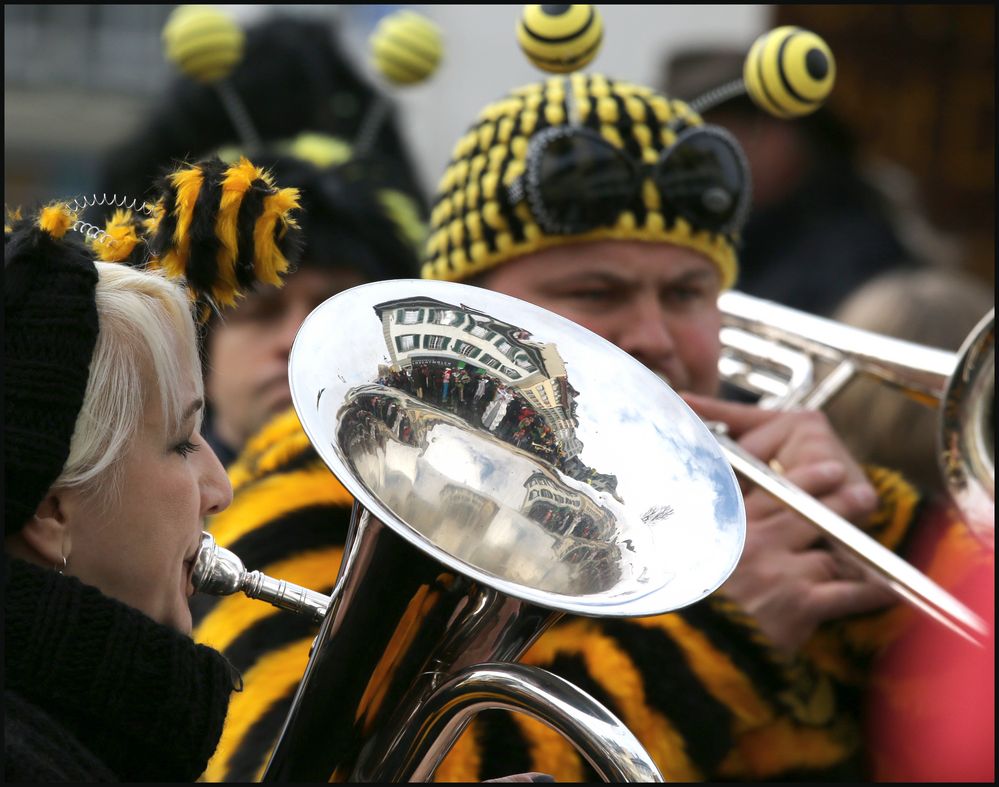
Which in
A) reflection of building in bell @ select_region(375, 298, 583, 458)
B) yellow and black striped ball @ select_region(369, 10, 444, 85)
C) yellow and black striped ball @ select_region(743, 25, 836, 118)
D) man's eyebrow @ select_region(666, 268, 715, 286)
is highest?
yellow and black striped ball @ select_region(743, 25, 836, 118)

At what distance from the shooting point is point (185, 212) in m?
1.78

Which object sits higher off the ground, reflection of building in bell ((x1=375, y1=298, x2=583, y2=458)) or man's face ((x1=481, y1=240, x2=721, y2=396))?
reflection of building in bell ((x1=375, y1=298, x2=583, y2=458))

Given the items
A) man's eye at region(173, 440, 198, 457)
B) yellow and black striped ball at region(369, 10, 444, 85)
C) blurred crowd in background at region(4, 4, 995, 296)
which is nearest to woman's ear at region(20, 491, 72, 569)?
man's eye at region(173, 440, 198, 457)

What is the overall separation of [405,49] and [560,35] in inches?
35.5

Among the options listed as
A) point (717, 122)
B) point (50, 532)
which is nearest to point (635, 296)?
point (50, 532)

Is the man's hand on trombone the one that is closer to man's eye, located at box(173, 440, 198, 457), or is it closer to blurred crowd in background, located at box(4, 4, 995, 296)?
man's eye, located at box(173, 440, 198, 457)

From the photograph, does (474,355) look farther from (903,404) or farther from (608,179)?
(903,404)

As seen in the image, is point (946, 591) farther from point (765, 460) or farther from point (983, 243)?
point (983, 243)

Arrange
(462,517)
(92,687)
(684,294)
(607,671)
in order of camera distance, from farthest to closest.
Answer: (684,294) < (607,671) < (462,517) < (92,687)

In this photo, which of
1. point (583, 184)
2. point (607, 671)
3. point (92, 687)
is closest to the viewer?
point (92, 687)

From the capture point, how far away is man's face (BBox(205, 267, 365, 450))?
10.00 ft

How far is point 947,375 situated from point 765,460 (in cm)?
37

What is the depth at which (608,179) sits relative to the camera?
256 cm

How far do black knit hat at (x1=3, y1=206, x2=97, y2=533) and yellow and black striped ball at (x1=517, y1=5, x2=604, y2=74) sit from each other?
1.20m
